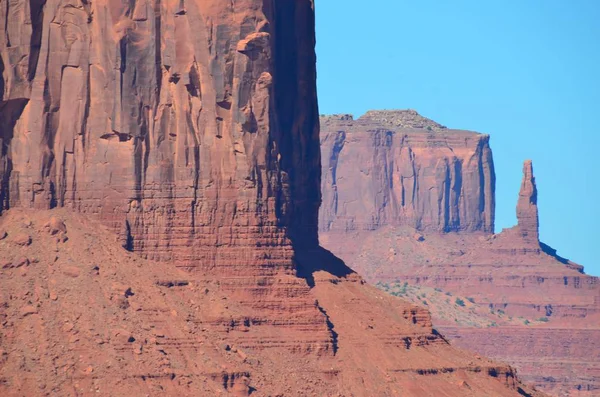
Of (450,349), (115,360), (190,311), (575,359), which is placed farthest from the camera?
(575,359)

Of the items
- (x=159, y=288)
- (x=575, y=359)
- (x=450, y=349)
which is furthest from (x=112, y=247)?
(x=575, y=359)

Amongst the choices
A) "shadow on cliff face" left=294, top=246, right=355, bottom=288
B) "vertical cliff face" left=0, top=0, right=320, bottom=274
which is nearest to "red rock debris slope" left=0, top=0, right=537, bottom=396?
"vertical cliff face" left=0, top=0, right=320, bottom=274

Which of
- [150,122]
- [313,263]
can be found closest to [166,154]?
[150,122]

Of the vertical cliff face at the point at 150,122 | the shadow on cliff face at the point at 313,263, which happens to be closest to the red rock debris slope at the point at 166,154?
the vertical cliff face at the point at 150,122

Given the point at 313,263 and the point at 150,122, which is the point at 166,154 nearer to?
the point at 150,122

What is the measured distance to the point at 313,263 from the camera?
375ft

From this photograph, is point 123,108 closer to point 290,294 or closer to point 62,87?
point 62,87

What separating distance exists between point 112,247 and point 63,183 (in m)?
3.79

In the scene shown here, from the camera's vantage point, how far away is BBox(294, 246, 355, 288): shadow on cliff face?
11156 cm

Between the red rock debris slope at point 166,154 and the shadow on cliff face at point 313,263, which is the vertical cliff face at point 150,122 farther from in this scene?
A: the shadow on cliff face at point 313,263

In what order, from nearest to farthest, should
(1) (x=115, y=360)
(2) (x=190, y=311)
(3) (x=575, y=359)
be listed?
1. (1) (x=115, y=360)
2. (2) (x=190, y=311)
3. (3) (x=575, y=359)

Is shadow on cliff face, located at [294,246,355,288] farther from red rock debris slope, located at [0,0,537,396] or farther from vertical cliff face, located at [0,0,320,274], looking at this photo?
vertical cliff face, located at [0,0,320,274]

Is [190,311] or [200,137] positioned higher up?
[200,137]

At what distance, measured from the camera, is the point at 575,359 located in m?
196
